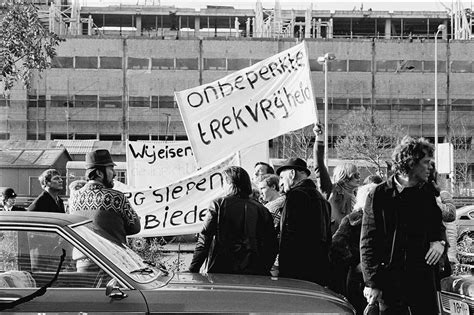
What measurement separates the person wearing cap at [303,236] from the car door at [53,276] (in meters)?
2.35

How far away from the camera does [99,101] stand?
212ft

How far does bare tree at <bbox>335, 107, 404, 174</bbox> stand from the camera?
5716 cm

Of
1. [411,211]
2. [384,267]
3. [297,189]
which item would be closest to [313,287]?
[384,267]

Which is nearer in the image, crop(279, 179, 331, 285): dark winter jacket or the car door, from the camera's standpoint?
the car door

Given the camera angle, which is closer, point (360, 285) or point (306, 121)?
point (360, 285)

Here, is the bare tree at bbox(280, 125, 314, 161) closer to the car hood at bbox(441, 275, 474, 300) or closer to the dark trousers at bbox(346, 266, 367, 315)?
the dark trousers at bbox(346, 266, 367, 315)

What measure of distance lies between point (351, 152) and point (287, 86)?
1846 inches

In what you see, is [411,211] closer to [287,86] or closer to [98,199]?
[98,199]

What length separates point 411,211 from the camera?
19.0 feet

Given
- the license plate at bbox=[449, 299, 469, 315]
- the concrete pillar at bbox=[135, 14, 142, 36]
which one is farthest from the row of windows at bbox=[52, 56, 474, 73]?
the license plate at bbox=[449, 299, 469, 315]

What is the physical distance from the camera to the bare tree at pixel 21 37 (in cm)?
1202

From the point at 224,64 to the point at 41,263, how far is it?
61.0 metres

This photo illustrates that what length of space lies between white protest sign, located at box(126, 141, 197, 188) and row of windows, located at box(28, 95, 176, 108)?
51053 millimetres

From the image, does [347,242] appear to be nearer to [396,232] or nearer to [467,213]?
[396,232]
